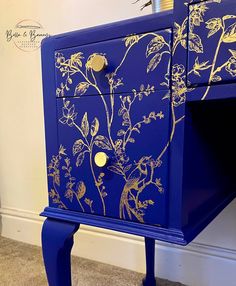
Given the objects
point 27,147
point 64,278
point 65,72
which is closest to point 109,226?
point 64,278

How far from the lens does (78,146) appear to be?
0.52m

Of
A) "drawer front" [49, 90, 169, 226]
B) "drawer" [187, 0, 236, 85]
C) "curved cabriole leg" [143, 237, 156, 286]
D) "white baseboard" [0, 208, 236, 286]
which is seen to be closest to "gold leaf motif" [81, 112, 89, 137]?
"drawer front" [49, 90, 169, 226]

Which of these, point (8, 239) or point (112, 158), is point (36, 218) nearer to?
point (8, 239)

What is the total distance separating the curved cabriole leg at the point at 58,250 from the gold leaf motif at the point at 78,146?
5.9 inches

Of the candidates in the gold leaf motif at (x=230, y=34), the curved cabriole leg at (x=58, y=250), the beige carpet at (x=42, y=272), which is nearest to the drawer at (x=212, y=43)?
the gold leaf motif at (x=230, y=34)

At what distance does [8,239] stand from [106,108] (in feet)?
3.68

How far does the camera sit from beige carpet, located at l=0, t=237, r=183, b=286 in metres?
0.95

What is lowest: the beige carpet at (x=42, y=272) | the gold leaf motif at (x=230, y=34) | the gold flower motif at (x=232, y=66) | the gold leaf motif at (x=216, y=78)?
the beige carpet at (x=42, y=272)

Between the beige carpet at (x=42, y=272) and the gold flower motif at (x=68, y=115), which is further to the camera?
the beige carpet at (x=42, y=272)

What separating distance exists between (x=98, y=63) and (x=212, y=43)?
191mm

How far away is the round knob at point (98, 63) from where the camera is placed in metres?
0.47

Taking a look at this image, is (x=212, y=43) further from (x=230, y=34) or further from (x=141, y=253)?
(x=141, y=253)

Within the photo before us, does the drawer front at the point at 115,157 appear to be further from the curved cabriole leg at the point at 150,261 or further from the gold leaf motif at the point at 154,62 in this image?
the curved cabriole leg at the point at 150,261

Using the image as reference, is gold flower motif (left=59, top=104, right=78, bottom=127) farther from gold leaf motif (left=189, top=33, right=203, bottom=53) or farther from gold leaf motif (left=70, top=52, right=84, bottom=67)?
gold leaf motif (left=189, top=33, right=203, bottom=53)
